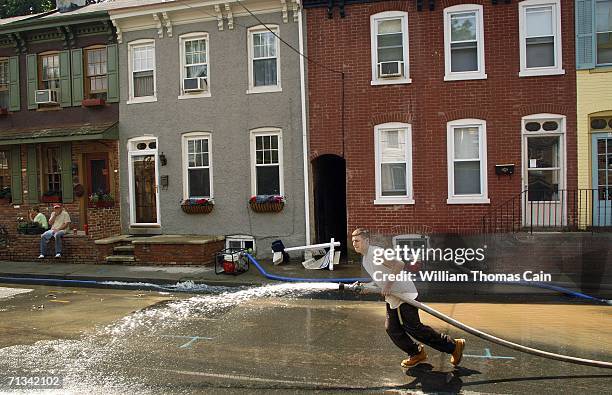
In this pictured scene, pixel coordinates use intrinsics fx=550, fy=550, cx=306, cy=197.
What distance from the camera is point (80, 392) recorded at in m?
5.71

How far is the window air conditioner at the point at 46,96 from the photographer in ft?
54.9

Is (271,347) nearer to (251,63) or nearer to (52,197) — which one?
(251,63)

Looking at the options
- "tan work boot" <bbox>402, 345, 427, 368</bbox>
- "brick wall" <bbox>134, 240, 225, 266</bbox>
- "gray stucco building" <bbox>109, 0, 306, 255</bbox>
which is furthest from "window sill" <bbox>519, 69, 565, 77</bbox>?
"tan work boot" <bbox>402, 345, 427, 368</bbox>

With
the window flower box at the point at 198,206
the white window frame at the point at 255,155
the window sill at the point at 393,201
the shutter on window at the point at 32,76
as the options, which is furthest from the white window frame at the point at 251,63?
the shutter on window at the point at 32,76

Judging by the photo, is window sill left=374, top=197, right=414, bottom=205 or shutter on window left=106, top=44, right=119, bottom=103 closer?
window sill left=374, top=197, right=414, bottom=205

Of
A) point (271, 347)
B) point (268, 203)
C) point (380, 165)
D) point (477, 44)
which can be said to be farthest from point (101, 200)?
point (477, 44)

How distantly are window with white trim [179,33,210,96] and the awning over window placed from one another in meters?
2.46

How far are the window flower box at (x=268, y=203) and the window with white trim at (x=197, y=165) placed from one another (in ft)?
5.04

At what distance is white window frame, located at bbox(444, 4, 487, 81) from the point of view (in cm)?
A: 1338

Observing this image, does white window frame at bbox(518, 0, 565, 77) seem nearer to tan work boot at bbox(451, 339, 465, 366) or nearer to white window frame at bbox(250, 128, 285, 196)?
white window frame at bbox(250, 128, 285, 196)

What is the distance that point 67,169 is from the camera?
16.8 meters

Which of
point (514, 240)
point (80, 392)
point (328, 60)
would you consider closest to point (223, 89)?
point (328, 60)

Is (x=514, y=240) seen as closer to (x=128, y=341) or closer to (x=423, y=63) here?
(x=423, y=63)

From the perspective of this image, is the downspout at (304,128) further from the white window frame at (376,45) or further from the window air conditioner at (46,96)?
the window air conditioner at (46,96)
